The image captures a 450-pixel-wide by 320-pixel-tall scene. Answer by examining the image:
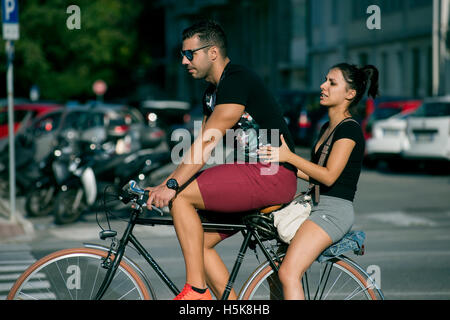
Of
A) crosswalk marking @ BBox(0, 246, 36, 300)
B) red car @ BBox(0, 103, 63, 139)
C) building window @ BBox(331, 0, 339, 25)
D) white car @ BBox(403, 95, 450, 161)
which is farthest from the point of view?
building window @ BBox(331, 0, 339, 25)

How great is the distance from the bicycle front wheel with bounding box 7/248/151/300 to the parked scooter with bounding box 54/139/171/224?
7020 millimetres

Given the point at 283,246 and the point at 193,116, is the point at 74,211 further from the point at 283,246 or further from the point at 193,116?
the point at 193,116

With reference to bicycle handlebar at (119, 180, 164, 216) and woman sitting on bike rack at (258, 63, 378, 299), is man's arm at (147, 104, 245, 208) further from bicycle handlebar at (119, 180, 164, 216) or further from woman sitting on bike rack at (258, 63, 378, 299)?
woman sitting on bike rack at (258, 63, 378, 299)

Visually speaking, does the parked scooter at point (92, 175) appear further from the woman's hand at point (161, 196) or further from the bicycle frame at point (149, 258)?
the woman's hand at point (161, 196)

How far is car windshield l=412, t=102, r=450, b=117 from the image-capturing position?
17.9 metres

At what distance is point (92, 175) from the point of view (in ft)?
37.5

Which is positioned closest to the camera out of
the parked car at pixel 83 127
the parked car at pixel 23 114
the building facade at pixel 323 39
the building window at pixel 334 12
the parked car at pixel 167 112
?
the parked car at pixel 83 127

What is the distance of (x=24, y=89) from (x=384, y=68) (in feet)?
58.8

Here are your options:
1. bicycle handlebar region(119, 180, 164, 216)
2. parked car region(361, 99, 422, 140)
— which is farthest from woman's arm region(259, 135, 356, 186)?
parked car region(361, 99, 422, 140)

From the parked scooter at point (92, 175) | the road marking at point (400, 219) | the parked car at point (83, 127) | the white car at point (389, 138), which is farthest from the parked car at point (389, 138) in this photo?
the parked scooter at point (92, 175)

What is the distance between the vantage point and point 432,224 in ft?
35.7

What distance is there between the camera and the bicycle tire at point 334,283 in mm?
4117

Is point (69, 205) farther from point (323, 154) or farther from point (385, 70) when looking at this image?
point (385, 70)

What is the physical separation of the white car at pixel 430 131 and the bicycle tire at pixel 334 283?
1397 centimetres
